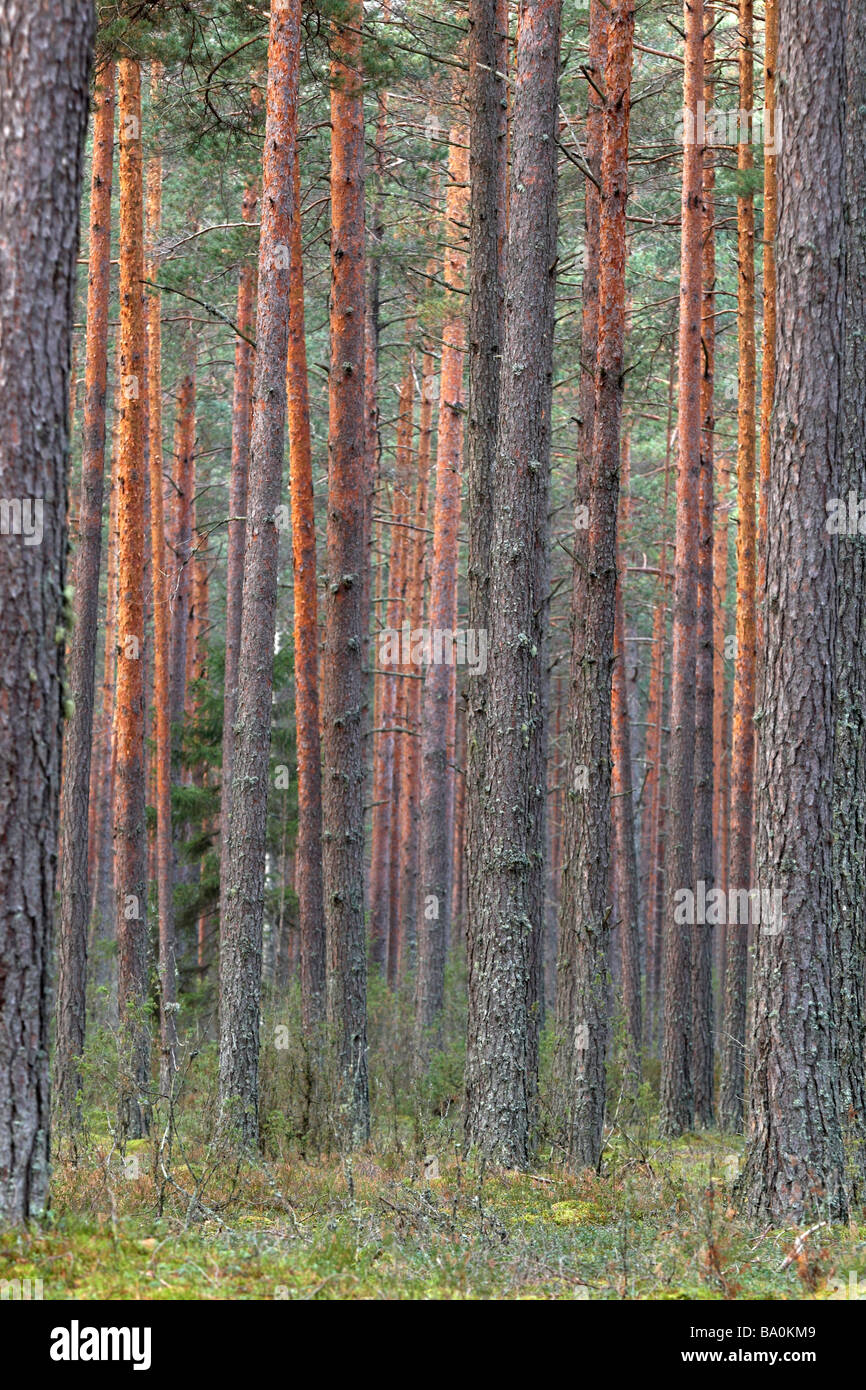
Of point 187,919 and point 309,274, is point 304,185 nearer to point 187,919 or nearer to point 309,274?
point 309,274

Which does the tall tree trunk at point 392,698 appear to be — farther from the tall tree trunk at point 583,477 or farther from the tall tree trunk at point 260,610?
the tall tree trunk at point 260,610

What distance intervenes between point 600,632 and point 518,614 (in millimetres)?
1219

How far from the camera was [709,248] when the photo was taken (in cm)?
1775

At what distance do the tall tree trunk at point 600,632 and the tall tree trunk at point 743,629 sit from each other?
16.8ft

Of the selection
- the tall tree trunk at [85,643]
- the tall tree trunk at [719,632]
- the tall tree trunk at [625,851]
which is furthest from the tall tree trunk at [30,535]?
the tall tree trunk at [719,632]

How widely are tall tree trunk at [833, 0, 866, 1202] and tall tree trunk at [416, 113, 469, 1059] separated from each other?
31.6 ft

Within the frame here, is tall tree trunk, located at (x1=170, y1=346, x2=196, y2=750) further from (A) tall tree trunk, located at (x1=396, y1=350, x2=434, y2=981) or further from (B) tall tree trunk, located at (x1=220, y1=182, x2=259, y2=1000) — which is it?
(A) tall tree trunk, located at (x1=396, y1=350, x2=434, y2=981)

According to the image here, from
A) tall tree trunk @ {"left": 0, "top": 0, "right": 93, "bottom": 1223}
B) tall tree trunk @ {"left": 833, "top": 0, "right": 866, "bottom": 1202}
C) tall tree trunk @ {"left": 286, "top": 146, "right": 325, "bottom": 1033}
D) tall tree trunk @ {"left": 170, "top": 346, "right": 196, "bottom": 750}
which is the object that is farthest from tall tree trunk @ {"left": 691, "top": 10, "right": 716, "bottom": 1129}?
tall tree trunk @ {"left": 0, "top": 0, "right": 93, "bottom": 1223}

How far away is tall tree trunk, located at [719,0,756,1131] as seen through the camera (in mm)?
15703

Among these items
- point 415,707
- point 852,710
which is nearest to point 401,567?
point 415,707

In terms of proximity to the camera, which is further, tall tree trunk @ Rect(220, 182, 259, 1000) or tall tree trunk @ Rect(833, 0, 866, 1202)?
tall tree trunk @ Rect(220, 182, 259, 1000)

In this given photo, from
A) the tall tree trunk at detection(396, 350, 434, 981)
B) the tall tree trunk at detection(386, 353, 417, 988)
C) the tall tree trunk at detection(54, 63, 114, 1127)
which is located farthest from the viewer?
the tall tree trunk at detection(386, 353, 417, 988)

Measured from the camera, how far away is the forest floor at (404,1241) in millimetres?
4816

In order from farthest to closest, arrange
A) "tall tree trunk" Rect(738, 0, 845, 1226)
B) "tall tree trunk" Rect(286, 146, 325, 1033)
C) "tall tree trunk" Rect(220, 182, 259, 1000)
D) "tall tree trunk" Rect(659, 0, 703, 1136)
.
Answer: "tall tree trunk" Rect(220, 182, 259, 1000), "tall tree trunk" Rect(659, 0, 703, 1136), "tall tree trunk" Rect(286, 146, 325, 1033), "tall tree trunk" Rect(738, 0, 845, 1226)
